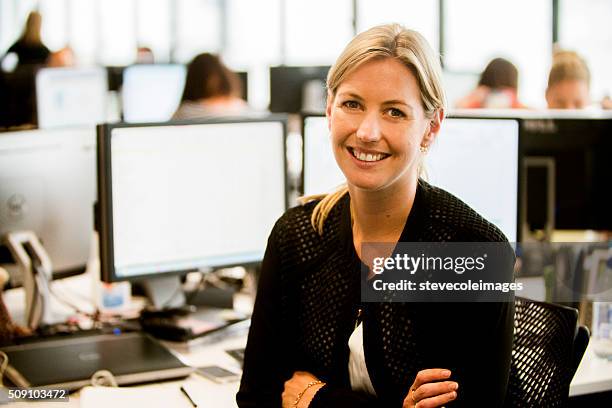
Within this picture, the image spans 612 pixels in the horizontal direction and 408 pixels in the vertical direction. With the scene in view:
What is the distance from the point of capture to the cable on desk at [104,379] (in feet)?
5.79

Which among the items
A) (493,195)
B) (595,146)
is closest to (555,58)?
(595,146)

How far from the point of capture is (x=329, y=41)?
26.4 ft

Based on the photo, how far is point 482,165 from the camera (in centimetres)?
213

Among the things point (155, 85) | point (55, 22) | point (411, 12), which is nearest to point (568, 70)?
point (155, 85)

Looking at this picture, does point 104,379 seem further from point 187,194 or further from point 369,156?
point 369,156

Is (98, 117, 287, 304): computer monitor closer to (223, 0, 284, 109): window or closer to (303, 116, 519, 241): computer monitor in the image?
(303, 116, 519, 241): computer monitor

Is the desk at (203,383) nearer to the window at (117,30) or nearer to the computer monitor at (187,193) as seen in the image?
the computer monitor at (187,193)

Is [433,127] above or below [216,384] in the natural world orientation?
above

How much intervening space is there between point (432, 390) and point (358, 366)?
0.17 metres

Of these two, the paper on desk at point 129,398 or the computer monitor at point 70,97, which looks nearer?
the paper on desk at point 129,398

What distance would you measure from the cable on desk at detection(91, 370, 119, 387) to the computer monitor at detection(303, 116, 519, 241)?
2.29ft

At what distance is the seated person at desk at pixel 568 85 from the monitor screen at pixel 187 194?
2.28 m

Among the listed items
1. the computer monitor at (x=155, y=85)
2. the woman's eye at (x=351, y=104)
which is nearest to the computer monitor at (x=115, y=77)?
the computer monitor at (x=155, y=85)

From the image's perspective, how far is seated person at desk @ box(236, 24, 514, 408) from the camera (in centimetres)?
149
